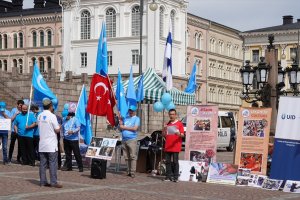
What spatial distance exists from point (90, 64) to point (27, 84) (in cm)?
Answer: 2851

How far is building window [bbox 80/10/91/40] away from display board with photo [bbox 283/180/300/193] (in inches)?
2138

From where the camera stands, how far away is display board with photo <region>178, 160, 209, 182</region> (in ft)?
50.5

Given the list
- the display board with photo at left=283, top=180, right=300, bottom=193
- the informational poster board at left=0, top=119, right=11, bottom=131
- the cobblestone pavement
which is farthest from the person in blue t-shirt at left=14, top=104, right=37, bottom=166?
the display board with photo at left=283, top=180, right=300, bottom=193

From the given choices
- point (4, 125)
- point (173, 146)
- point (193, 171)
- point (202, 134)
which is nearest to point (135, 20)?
point (4, 125)

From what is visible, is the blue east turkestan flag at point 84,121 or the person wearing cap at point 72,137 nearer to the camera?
the person wearing cap at point 72,137

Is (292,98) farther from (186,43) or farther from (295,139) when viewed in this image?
(186,43)

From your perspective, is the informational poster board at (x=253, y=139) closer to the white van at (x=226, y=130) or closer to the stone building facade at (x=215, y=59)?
the white van at (x=226, y=130)

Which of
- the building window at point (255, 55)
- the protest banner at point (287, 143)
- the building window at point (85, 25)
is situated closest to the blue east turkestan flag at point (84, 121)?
the protest banner at point (287, 143)

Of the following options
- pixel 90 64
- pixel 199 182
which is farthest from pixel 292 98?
pixel 90 64

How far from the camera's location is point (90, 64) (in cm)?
6650

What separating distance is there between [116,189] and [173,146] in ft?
8.09

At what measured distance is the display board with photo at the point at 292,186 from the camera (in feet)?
44.9

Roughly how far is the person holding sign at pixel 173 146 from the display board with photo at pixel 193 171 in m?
0.49

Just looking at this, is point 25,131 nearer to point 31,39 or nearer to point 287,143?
point 287,143
